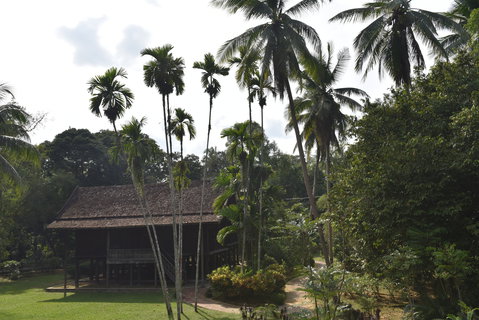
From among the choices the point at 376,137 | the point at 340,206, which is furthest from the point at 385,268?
the point at 376,137

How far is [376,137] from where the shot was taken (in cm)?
1227

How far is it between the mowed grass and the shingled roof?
4025mm

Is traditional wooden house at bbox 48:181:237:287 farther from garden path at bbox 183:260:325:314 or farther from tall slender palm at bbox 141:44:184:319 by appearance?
tall slender palm at bbox 141:44:184:319

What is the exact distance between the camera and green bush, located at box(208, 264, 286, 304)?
1720 centimetres

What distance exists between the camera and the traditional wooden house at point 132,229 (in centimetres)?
2336

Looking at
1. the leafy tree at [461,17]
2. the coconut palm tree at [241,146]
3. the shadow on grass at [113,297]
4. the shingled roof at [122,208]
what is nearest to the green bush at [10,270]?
the shingled roof at [122,208]

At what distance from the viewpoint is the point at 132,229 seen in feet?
81.0

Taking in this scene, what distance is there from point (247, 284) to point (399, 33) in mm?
12315

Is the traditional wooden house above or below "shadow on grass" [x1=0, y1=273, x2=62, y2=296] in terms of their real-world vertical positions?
above

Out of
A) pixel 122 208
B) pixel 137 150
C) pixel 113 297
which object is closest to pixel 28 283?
pixel 122 208

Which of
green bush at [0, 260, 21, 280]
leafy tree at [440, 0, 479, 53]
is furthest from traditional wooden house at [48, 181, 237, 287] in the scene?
leafy tree at [440, 0, 479, 53]

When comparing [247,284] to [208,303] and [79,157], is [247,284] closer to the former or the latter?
[208,303]

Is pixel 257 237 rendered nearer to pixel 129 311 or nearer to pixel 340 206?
pixel 129 311

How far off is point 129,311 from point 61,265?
841 inches
